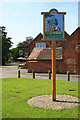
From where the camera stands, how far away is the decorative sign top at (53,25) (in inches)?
349

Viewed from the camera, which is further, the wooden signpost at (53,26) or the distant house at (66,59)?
the distant house at (66,59)

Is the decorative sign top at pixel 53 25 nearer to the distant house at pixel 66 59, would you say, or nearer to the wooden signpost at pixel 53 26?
the wooden signpost at pixel 53 26

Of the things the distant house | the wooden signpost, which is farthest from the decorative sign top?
the distant house

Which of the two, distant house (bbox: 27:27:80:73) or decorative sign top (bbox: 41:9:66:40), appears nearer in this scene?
decorative sign top (bbox: 41:9:66:40)

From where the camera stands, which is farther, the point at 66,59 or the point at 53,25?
the point at 66,59

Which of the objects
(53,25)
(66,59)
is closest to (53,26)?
(53,25)

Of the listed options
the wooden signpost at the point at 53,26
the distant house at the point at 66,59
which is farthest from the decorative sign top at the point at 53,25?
the distant house at the point at 66,59

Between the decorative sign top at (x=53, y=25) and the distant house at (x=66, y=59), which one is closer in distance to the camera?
the decorative sign top at (x=53, y=25)

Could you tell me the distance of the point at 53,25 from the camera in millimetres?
8859

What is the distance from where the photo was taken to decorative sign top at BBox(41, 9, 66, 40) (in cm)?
888

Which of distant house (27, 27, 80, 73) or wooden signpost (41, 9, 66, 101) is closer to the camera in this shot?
wooden signpost (41, 9, 66, 101)

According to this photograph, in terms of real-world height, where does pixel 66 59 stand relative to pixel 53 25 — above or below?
below

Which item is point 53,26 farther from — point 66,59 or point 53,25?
point 66,59

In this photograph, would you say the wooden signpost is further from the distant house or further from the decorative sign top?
the distant house
